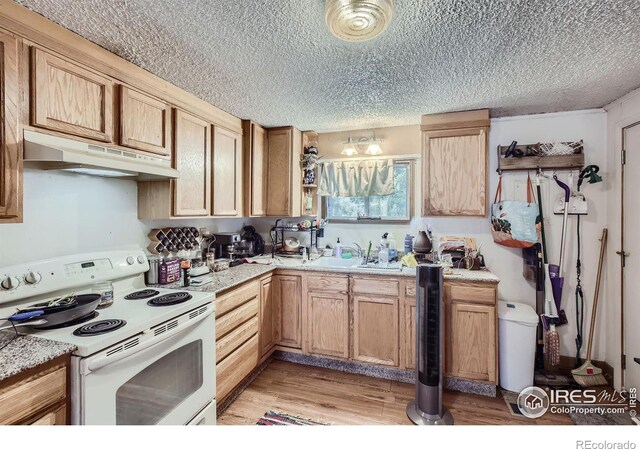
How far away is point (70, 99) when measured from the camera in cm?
150

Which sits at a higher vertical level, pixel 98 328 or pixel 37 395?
pixel 98 328

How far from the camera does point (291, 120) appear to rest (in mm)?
2852

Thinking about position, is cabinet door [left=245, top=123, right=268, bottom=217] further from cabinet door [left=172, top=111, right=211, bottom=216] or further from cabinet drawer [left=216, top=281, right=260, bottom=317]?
cabinet drawer [left=216, top=281, right=260, bottom=317]

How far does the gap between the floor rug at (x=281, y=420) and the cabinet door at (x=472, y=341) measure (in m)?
1.17

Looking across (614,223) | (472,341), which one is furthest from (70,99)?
(614,223)

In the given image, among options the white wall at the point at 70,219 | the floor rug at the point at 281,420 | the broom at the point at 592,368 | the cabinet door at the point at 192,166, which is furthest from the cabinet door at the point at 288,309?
the broom at the point at 592,368

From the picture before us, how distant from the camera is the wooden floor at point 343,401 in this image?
79.4 inches

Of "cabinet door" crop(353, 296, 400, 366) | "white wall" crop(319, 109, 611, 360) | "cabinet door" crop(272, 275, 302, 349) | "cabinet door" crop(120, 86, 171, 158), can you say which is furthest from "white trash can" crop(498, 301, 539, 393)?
"cabinet door" crop(120, 86, 171, 158)

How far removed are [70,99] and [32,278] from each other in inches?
36.4

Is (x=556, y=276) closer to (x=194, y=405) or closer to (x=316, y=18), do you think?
(x=316, y=18)

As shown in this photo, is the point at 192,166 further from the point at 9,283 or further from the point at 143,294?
the point at 9,283

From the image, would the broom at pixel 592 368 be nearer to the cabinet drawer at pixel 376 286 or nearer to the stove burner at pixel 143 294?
the cabinet drawer at pixel 376 286
